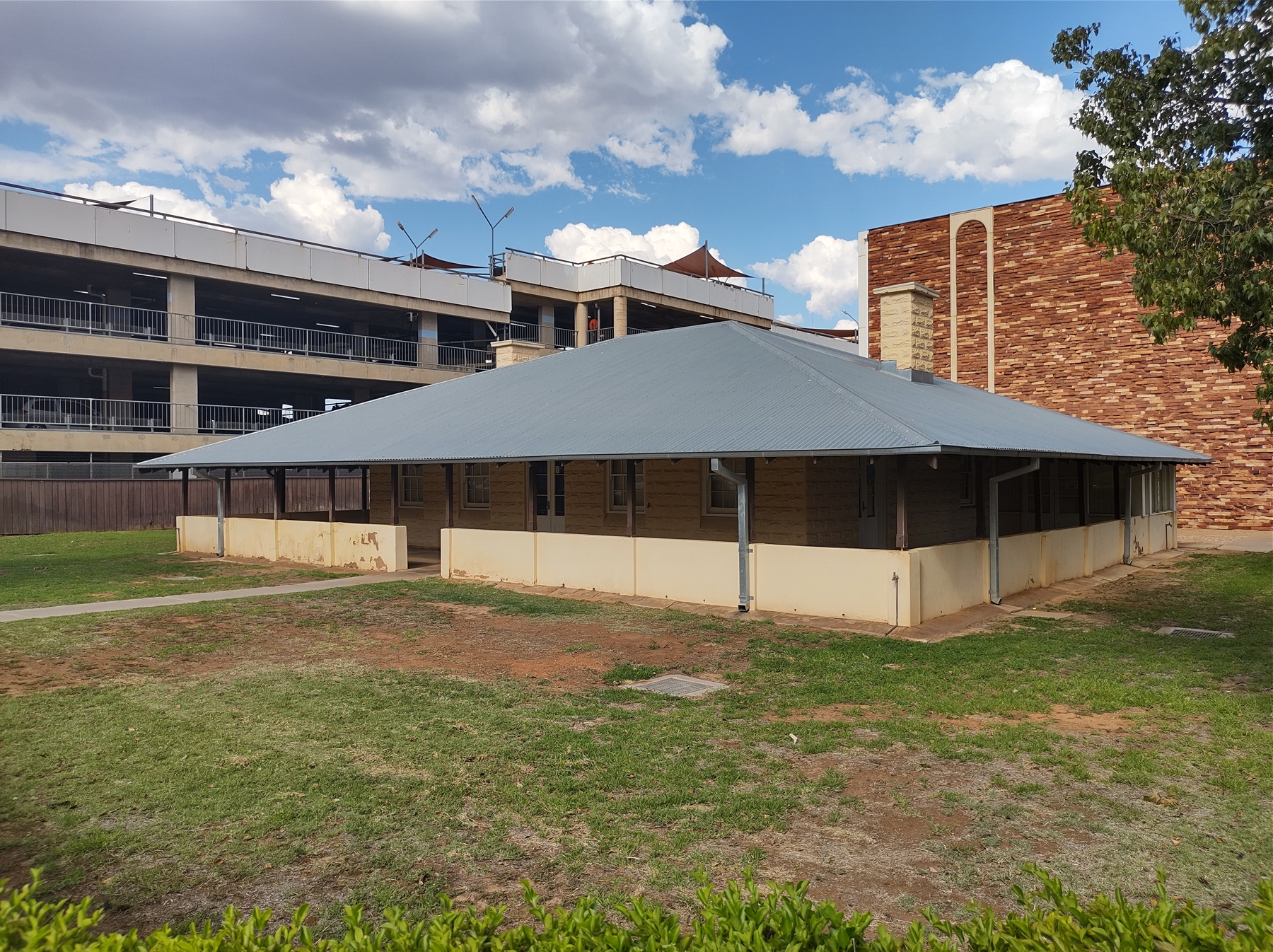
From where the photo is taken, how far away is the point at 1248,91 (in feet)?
34.6

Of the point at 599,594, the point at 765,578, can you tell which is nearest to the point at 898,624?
the point at 765,578

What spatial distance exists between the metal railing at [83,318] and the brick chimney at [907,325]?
2917 centimetres

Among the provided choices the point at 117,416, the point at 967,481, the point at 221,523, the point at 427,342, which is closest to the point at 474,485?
the point at 221,523

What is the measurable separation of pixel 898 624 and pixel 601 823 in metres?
7.68

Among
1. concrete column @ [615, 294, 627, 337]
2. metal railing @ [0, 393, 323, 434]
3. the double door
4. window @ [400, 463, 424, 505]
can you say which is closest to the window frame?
window @ [400, 463, 424, 505]

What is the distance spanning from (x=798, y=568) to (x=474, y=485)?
12.2 meters

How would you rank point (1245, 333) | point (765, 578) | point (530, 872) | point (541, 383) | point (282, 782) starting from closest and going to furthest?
1. point (530, 872)
2. point (282, 782)
3. point (1245, 333)
4. point (765, 578)
5. point (541, 383)

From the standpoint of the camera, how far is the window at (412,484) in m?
25.1

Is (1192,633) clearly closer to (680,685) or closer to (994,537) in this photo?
(994,537)

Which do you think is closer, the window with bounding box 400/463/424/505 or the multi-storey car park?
the window with bounding box 400/463/424/505

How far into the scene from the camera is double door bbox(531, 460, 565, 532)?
73.0 feet

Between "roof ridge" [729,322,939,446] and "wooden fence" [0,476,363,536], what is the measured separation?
18869 mm

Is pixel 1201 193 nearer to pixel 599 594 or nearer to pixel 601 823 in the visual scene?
pixel 601 823

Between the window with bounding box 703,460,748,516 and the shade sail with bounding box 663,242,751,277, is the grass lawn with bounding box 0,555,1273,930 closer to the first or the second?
the window with bounding box 703,460,748,516
